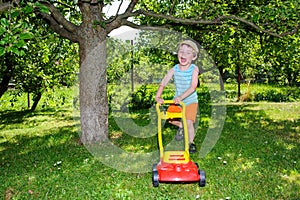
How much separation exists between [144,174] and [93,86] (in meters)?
2.20

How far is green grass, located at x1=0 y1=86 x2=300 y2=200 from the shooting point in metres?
4.55

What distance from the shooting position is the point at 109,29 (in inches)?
265

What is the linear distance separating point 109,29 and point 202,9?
74.4 inches

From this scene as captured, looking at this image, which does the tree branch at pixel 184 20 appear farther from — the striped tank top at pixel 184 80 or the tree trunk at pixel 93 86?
the striped tank top at pixel 184 80

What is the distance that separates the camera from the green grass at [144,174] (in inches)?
179

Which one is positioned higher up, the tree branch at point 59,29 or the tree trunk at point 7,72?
the tree branch at point 59,29

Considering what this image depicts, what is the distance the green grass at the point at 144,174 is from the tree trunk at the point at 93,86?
15.4 inches

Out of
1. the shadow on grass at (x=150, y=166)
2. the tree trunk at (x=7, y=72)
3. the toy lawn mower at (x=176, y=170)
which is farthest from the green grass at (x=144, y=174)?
the tree trunk at (x=7, y=72)

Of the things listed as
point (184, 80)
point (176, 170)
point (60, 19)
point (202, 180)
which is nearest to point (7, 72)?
point (60, 19)

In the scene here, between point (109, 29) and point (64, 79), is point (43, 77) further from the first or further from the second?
→ point (109, 29)

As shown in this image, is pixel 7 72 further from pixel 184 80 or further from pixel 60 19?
pixel 184 80

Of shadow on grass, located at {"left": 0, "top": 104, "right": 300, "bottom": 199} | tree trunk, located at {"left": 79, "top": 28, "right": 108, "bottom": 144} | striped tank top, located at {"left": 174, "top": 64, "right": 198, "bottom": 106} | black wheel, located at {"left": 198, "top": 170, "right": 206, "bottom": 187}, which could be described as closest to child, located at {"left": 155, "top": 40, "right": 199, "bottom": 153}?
striped tank top, located at {"left": 174, "top": 64, "right": 198, "bottom": 106}

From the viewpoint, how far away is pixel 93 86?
6645 millimetres

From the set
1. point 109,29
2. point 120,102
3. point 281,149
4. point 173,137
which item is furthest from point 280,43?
point 120,102
